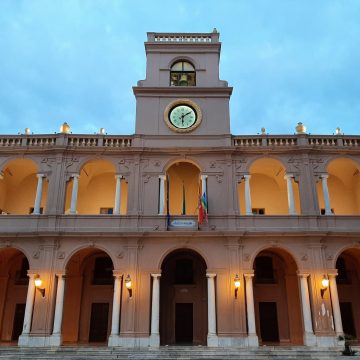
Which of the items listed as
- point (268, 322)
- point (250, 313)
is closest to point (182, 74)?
point (250, 313)

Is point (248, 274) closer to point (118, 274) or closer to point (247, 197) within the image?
point (247, 197)

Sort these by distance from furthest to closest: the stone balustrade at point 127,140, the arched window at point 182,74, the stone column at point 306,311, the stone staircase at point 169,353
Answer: the arched window at point 182,74
the stone balustrade at point 127,140
the stone column at point 306,311
the stone staircase at point 169,353

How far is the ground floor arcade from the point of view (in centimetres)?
1922

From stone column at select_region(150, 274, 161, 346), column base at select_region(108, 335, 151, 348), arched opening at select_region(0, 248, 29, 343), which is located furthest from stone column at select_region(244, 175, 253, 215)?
arched opening at select_region(0, 248, 29, 343)

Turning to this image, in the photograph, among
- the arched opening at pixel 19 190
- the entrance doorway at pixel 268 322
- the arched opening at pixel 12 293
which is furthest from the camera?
the arched opening at pixel 19 190

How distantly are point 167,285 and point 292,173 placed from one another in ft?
32.6

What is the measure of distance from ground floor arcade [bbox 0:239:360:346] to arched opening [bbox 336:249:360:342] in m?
0.06

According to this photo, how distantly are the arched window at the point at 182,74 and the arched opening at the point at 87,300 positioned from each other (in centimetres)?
1198

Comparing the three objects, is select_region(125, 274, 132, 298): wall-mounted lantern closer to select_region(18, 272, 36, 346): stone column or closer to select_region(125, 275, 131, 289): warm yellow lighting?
select_region(125, 275, 131, 289): warm yellow lighting

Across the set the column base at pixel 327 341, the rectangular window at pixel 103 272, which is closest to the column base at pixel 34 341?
the rectangular window at pixel 103 272

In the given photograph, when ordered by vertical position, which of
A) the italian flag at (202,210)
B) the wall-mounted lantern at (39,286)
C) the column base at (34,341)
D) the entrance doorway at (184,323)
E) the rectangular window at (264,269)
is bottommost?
the column base at (34,341)

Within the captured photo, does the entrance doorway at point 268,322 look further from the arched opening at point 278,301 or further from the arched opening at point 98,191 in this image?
the arched opening at point 98,191

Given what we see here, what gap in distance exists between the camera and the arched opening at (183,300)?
21.8 metres

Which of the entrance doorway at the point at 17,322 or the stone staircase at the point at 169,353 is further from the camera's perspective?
the entrance doorway at the point at 17,322
